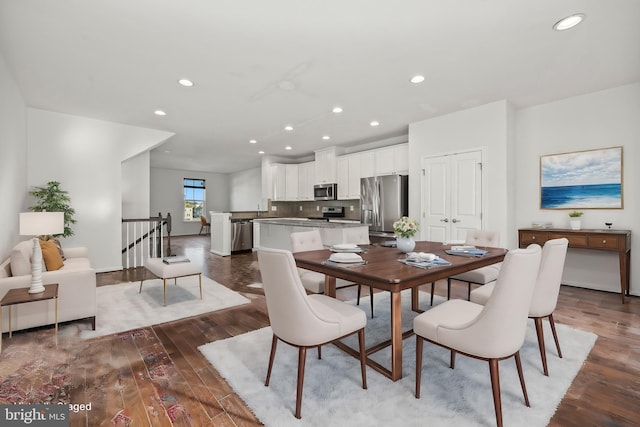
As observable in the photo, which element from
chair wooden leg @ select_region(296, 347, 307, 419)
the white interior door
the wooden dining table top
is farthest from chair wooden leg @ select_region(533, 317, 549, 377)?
the white interior door

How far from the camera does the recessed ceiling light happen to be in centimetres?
231

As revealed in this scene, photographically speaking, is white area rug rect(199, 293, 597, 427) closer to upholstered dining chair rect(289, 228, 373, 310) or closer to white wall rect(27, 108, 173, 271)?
upholstered dining chair rect(289, 228, 373, 310)

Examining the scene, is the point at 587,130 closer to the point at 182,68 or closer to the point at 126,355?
the point at 182,68

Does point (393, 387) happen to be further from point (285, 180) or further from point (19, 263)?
point (285, 180)

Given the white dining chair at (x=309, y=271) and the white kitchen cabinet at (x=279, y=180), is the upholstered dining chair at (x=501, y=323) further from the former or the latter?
the white kitchen cabinet at (x=279, y=180)

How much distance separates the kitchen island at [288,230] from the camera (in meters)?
4.82

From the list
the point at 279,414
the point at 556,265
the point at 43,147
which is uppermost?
the point at 43,147

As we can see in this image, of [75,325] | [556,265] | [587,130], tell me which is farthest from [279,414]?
[587,130]

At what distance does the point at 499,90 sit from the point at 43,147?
6536 mm

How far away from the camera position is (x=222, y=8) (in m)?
2.19

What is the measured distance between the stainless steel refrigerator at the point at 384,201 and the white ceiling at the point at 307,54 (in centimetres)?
128

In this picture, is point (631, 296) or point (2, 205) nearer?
point (2, 205)

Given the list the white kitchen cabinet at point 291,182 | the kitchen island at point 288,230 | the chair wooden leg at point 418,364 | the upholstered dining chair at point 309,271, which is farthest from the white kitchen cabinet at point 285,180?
the chair wooden leg at point 418,364

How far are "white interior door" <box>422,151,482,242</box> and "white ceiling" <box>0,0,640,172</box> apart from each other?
81cm
